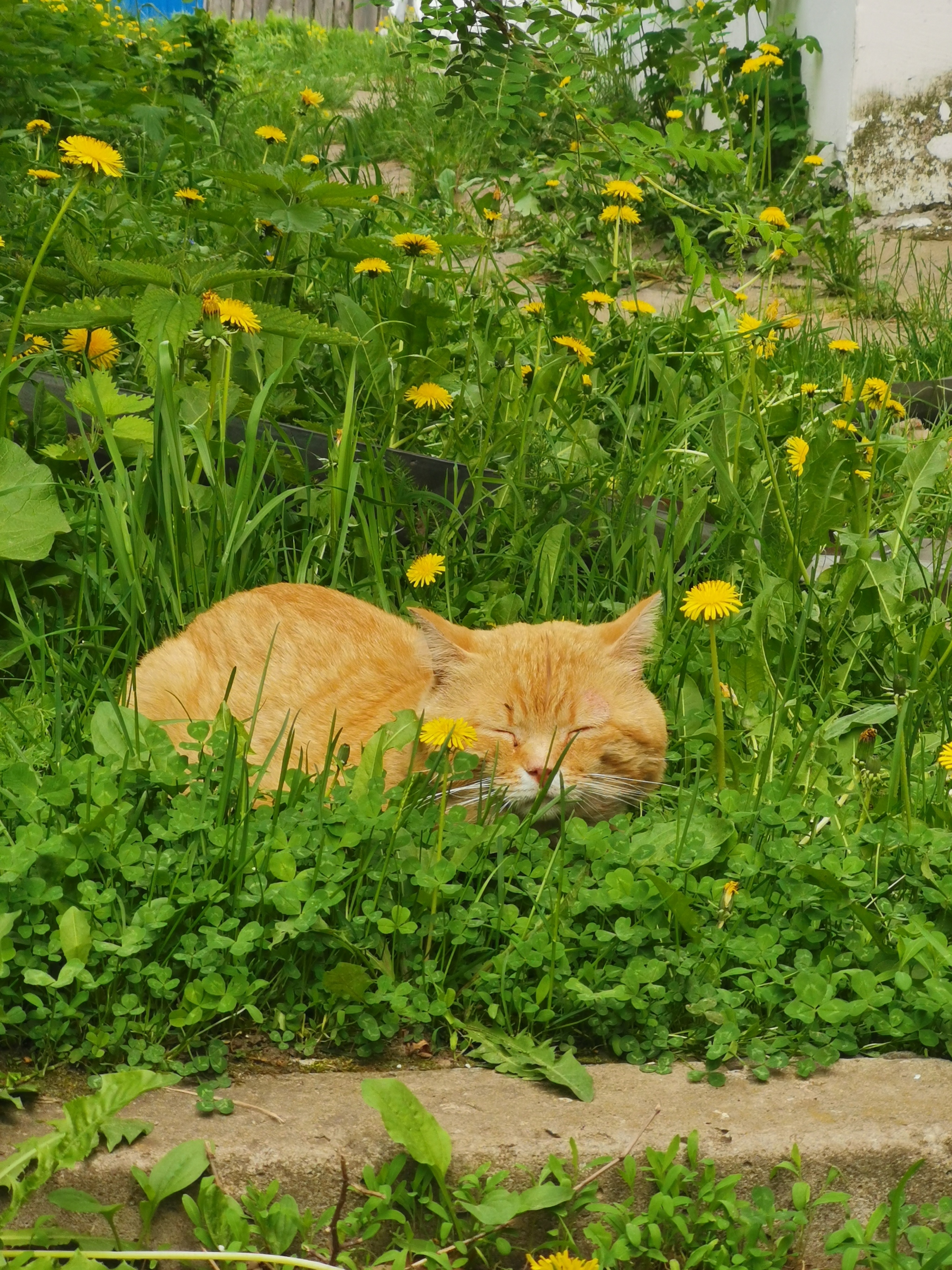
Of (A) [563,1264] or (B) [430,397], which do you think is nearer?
(A) [563,1264]

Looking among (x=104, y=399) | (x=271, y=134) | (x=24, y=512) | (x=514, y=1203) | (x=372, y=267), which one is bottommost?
(x=514, y=1203)

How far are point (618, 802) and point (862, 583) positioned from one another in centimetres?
103

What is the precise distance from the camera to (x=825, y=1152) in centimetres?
196

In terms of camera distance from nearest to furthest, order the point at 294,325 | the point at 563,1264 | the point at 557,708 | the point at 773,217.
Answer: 1. the point at 563,1264
2. the point at 557,708
3. the point at 294,325
4. the point at 773,217

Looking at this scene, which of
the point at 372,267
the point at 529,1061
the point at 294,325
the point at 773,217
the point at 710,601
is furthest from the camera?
the point at 773,217

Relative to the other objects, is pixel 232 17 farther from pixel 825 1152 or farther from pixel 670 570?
pixel 825 1152

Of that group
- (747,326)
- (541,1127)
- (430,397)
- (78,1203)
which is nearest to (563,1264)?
(541,1127)

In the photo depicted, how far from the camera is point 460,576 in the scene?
351 centimetres

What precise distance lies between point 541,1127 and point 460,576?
70.8 inches

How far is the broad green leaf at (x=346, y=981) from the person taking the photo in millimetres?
2105

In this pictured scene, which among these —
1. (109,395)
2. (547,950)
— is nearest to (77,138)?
(109,395)

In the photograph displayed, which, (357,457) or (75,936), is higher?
(357,457)

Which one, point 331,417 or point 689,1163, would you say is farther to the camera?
point 331,417

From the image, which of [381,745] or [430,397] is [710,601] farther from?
[430,397]
